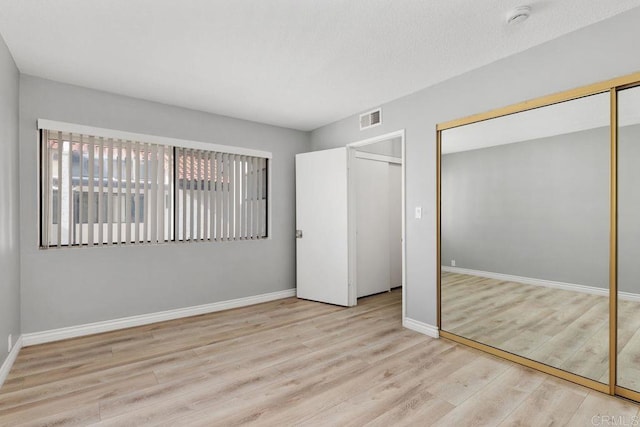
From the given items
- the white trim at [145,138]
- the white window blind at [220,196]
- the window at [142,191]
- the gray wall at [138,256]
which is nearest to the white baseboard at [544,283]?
the gray wall at [138,256]

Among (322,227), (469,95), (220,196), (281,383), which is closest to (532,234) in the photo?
(469,95)

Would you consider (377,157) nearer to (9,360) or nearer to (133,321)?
(133,321)

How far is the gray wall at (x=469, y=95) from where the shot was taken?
2.10m

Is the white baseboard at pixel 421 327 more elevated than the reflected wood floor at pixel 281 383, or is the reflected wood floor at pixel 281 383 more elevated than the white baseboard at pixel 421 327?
the white baseboard at pixel 421 327

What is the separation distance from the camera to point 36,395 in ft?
7.03

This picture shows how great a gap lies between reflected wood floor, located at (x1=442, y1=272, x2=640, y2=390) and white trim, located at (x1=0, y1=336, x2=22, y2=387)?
12.4 feet

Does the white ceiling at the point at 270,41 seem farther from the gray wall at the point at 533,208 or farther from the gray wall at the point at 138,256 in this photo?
the gray wall at the point at 533,208

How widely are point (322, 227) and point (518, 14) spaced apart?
315 cm

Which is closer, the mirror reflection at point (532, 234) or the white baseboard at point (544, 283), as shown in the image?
the white baseboard at point (544, 283)

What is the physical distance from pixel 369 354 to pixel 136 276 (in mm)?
2729

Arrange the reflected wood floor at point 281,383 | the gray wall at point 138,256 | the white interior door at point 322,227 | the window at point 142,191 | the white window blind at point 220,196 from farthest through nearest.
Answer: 1. the white interior door at point 322,227
2. the white window blind at point 220,196
3. the window at point 142,191
4. the gray wall at point 138,256
5. the reflected wood floor at point 281,383

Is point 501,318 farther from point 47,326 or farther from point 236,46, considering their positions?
point 47,326

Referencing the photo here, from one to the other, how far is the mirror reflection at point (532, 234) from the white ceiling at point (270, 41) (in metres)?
0.68

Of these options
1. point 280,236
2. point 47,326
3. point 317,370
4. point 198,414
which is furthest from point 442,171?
point 47,326
